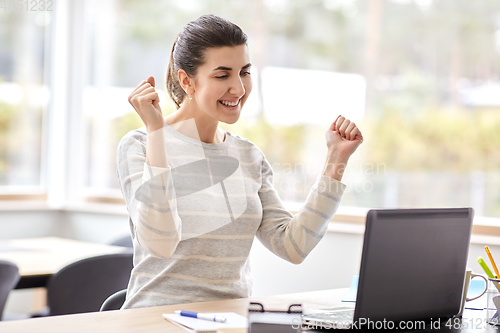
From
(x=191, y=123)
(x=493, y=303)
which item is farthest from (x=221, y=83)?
(x=493, y=303)

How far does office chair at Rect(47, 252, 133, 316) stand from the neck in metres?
0.65

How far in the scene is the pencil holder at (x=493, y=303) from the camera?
1.19m

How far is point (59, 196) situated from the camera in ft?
12.4

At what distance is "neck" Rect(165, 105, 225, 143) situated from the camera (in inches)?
61.6

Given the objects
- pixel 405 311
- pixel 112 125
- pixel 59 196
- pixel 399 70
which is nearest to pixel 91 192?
pixel 59 196

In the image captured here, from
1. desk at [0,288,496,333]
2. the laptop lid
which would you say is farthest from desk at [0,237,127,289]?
the laptop lid

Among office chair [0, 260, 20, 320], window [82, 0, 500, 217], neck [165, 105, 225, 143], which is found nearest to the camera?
neck [165, 105, 225, 143]

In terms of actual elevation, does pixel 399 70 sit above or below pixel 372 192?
above

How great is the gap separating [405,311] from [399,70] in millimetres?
1854

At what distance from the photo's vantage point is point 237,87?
58.8 inches

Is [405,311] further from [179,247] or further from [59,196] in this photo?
[59,196]

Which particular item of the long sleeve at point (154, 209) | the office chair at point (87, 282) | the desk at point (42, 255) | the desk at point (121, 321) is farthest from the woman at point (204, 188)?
the desk at point (42, 255)

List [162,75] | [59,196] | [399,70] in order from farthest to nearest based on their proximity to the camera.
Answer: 1. [59,196]
2. [162,75]
3. [399,70]

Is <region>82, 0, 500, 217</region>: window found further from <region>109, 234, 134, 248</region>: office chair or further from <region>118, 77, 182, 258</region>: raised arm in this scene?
<region>118, 77, 182, 258</region>: raised arm
